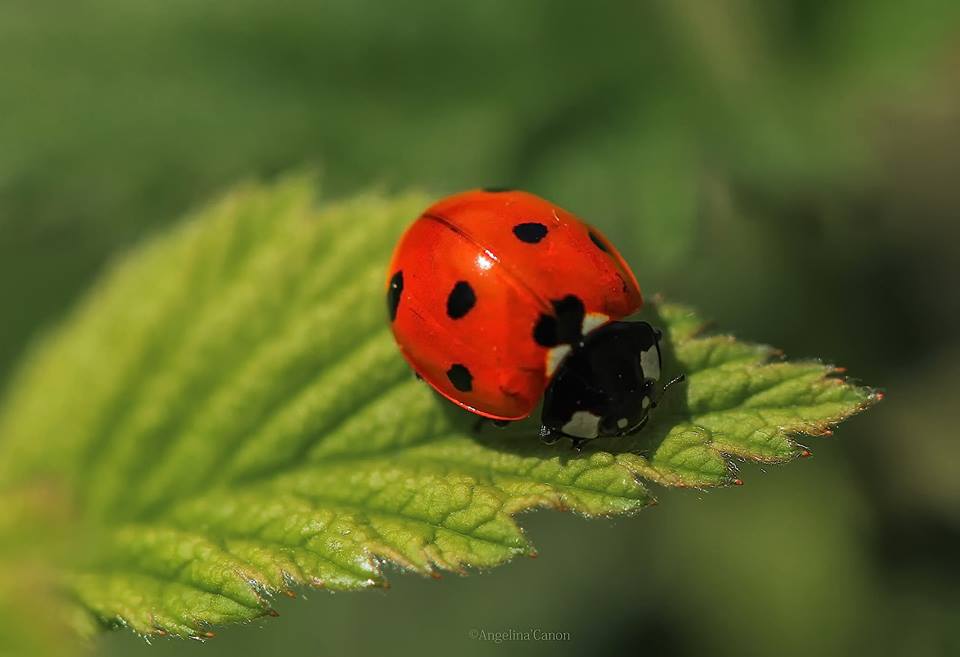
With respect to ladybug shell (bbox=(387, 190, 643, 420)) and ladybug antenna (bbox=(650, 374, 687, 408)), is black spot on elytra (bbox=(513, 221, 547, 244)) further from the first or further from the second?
ladybug antenna (bbox=(650, 374, 687, 408))

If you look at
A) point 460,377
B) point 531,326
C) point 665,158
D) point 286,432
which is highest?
point 665,158

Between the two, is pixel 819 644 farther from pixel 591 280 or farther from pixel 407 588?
pixel 591 280

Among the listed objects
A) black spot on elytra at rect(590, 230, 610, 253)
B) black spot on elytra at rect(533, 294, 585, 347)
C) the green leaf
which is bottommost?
the green leaf

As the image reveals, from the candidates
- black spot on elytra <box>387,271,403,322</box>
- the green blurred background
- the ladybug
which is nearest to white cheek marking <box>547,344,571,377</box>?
the ladybug

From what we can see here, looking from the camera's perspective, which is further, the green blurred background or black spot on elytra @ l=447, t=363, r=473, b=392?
the green blurred background

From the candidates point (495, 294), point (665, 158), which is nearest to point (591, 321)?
point (495, 294)

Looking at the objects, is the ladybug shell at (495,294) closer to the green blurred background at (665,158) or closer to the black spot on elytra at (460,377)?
the black spot on elytra at (460,377)

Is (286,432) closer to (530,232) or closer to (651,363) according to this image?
(530,232)

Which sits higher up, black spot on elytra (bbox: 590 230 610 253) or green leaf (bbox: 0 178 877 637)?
black spot on elytra (bbox: 590 230 610 253)
